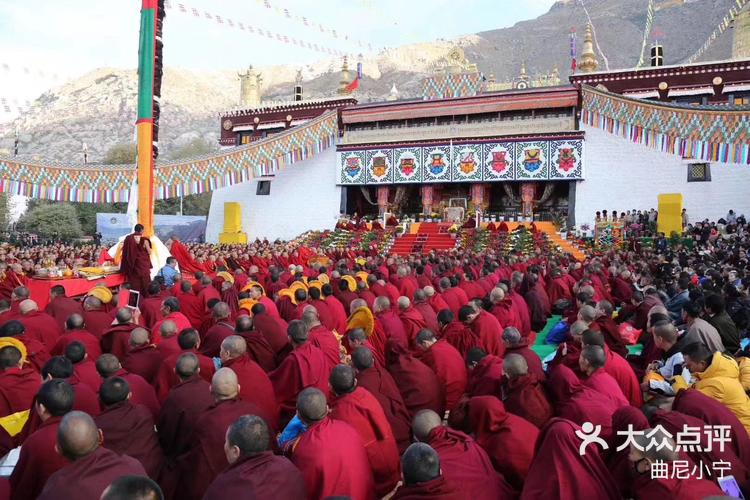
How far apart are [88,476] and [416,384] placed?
115 inches

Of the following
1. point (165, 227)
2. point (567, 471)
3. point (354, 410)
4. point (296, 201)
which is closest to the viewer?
point (567, 471)

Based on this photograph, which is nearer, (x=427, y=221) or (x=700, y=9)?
(x=427, y=221)

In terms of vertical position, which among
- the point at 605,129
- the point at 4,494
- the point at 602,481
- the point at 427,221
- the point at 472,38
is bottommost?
the point at 4,494

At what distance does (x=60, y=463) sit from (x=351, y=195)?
26.0 m

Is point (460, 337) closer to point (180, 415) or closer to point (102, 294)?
point (180, 415)

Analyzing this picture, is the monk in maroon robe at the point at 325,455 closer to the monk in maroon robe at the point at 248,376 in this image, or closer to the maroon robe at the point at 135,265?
the monk in maroon robe at the point at 248,376

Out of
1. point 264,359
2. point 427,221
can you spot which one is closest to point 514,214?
point 427,221

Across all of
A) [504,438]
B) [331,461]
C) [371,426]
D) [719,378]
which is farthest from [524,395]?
[331,461]

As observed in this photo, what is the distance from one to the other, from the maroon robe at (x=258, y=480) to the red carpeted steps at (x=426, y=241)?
18970mm

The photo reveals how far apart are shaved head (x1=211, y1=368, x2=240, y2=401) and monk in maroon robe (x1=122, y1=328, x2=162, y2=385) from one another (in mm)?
1561

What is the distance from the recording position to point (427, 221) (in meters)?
25.6

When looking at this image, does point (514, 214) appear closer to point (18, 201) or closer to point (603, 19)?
point (18, 201)

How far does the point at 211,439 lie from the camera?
3.45 metres

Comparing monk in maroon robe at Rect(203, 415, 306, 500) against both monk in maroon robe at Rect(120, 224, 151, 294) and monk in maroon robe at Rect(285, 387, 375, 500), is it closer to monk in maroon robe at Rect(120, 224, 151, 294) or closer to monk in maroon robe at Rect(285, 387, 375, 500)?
monk in maroon robe at Rect(285, 387, 375, 500)
